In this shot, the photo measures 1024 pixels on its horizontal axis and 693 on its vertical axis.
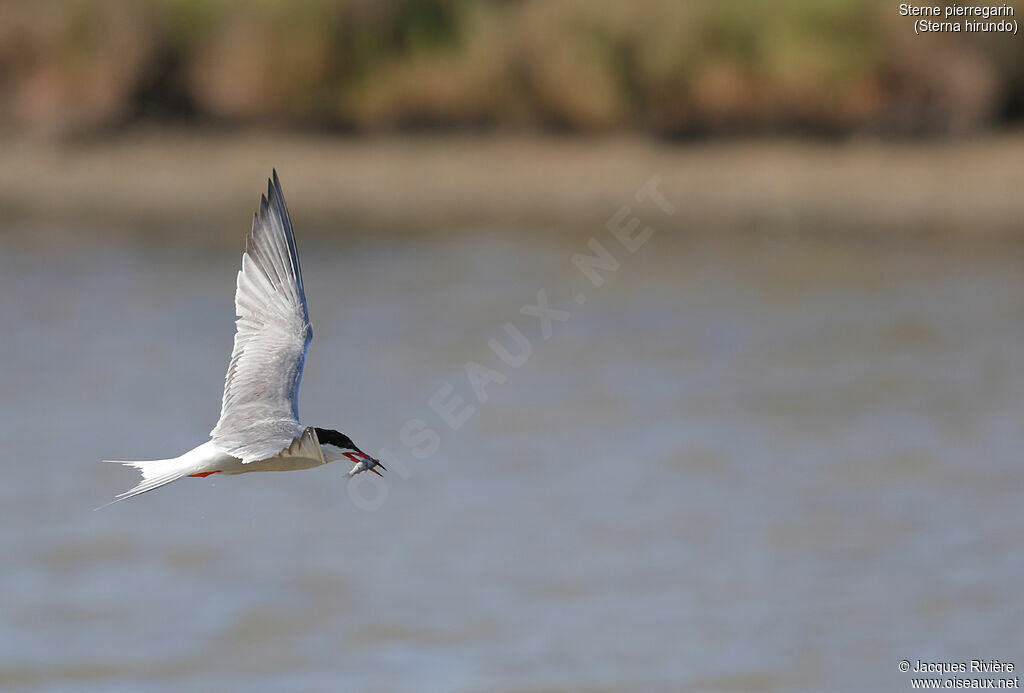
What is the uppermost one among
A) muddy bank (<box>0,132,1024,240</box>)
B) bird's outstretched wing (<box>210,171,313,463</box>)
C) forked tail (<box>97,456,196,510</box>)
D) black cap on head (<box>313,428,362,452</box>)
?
muddy bank (<box>0,132,1024,240</box>)

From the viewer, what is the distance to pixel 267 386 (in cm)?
517

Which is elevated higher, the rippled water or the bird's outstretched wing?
the rippled water

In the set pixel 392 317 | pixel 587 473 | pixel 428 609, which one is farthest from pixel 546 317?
pixel 428 609

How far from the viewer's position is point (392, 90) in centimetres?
1758

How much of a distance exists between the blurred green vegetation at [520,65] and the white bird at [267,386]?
11.9 m

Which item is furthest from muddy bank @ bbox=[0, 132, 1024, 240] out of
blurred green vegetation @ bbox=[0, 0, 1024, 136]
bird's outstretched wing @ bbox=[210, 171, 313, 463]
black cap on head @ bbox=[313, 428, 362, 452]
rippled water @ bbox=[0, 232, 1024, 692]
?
black cap on head @ bbox=[313, 428, 362, 452]

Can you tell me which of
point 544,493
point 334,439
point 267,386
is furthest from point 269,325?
point 544,493

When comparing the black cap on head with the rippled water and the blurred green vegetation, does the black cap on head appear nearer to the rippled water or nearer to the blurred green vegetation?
the rippled water

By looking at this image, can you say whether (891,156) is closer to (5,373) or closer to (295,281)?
(5,373)

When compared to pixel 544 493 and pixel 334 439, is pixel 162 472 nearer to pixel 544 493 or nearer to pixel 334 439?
pixel 334 439

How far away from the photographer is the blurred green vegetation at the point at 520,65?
17016 mm

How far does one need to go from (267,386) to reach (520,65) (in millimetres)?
12693

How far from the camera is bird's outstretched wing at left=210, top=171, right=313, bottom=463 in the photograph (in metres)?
5.07

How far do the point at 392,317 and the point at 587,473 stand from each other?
3.99 meters
